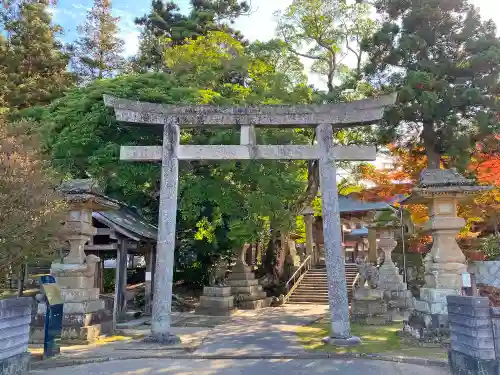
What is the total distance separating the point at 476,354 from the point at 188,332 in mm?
8049

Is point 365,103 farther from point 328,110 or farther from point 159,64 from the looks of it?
point 159,64

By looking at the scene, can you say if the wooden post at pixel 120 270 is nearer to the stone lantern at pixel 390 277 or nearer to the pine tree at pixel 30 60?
the stone lantern at pixel 390 277

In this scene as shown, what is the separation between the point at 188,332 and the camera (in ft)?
39.7

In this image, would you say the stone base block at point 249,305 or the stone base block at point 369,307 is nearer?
the stone base block at point 369,307

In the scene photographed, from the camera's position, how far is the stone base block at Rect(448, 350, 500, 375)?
20.4ft

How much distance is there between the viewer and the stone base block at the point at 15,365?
656 centimetres

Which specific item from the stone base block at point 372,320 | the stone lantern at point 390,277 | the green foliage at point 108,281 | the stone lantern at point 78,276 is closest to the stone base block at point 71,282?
the stone lantern at point 78,276

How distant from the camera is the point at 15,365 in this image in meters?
6.85

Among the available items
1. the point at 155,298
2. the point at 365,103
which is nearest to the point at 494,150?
the point at 365,103

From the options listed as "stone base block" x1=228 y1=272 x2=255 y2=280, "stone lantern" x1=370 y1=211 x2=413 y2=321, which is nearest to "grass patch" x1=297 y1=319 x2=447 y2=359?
"stone lantern" x1=370 y1=211 x2=413 y2=321

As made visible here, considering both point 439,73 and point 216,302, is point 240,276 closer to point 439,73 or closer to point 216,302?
point 216,302

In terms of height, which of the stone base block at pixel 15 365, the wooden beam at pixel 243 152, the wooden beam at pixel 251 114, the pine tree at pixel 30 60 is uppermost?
the pine tree at pixel 30 60

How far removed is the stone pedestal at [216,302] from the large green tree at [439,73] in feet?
31.1

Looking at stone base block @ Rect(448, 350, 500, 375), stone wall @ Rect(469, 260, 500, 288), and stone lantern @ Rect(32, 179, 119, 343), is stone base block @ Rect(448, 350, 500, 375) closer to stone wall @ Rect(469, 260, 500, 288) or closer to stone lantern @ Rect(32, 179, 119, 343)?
stone lantern @ Rect(32, 179, 119, 343)
